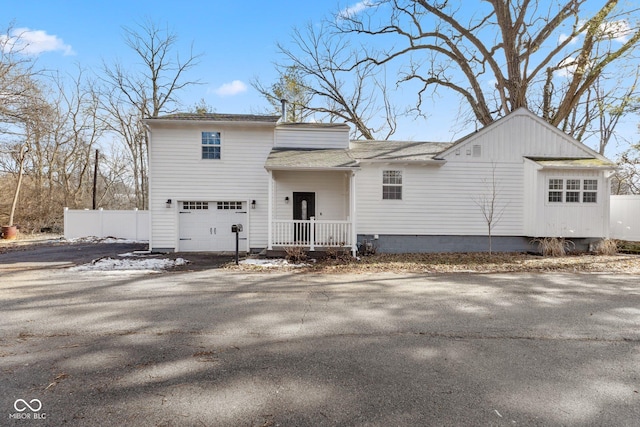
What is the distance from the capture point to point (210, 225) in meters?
13.6

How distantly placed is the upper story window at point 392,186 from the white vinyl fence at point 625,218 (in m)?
10.8

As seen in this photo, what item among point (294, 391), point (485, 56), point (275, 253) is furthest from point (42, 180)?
point (485, 56)

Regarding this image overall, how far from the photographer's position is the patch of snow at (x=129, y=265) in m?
9.44

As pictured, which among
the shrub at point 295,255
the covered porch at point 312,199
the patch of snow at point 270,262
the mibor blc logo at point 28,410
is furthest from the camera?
the covered porch at point 312,199

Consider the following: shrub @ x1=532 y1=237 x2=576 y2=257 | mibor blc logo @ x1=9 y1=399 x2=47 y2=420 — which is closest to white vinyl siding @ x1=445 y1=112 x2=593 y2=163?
shrub @ x1=532 y1=237 x2=576 y2=257

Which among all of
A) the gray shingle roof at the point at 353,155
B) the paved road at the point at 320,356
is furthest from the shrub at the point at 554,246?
the paved road at the point at 320,356

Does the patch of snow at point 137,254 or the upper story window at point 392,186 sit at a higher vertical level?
the upper story window at point 392,186

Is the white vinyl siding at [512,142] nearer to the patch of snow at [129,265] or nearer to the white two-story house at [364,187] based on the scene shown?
the white two-story house at [364,187]

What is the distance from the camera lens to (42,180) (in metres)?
24.9

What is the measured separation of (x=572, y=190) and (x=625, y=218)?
18.1 feet

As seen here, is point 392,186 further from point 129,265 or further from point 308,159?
point 129,265

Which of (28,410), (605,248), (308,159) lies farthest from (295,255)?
(605,248)

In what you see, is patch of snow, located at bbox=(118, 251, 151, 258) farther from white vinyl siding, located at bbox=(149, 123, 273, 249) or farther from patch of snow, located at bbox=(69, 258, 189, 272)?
patch of snow, located at bbox=(69, 258, 189, 272)

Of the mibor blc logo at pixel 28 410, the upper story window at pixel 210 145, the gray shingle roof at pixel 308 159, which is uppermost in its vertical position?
the upper story window at pixel 210 145
